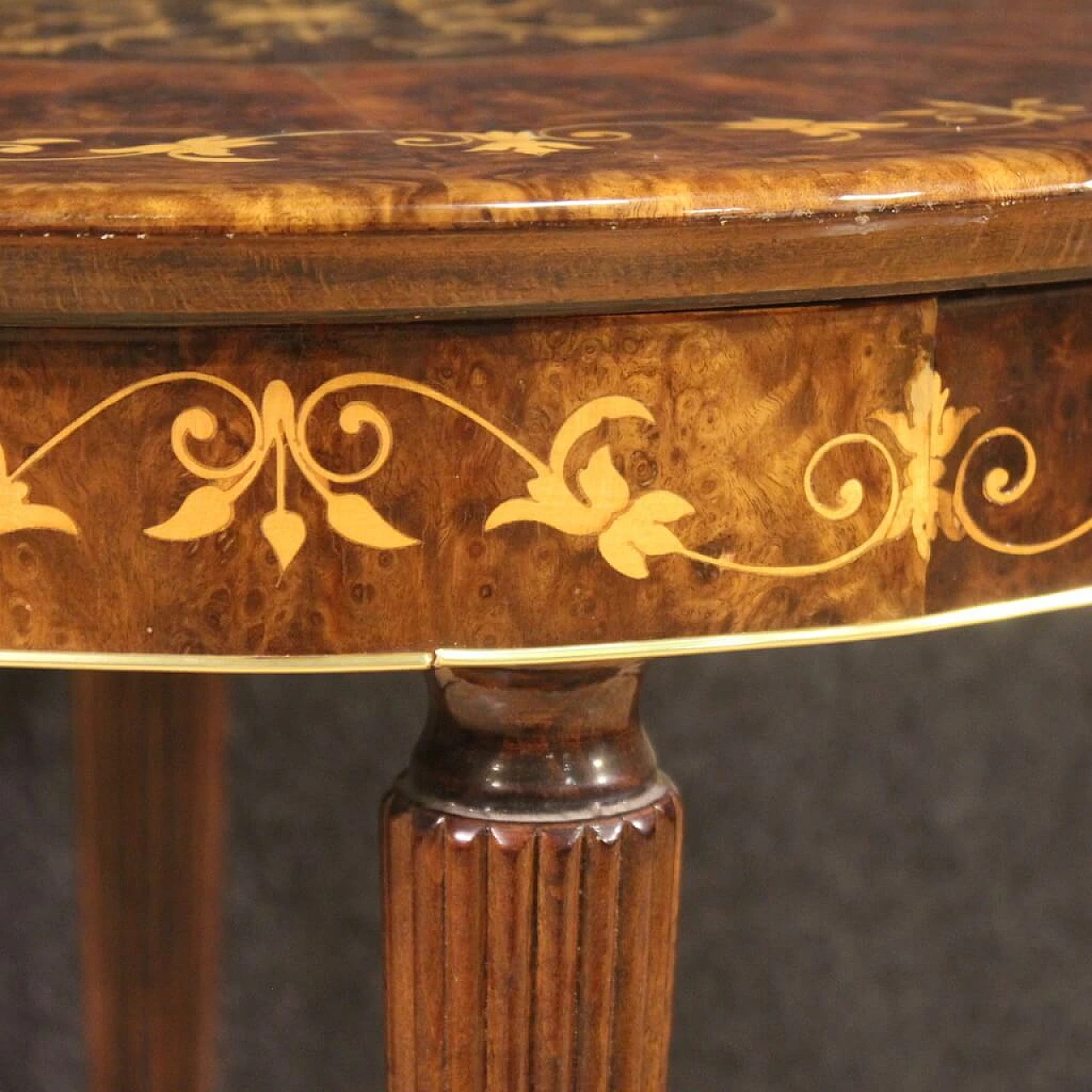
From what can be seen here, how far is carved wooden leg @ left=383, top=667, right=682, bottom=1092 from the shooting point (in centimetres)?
46

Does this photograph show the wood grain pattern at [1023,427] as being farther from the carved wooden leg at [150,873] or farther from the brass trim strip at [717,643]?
the carved wooden leg at [150,873]

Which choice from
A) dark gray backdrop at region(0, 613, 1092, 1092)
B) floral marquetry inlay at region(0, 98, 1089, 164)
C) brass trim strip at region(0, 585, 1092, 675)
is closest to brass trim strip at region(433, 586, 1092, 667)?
brass trim strip at region(0, 585, 1092, 675)

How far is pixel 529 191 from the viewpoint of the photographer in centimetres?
37

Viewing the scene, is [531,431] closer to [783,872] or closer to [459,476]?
[459,476]

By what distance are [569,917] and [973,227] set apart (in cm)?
19

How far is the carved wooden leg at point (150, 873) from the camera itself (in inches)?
34.0

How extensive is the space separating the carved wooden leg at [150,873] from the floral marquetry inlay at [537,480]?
1.47ft

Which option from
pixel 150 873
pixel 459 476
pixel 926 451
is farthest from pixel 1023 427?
pixel 150 873

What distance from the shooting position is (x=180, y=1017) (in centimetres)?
93

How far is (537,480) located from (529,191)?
0.21ft

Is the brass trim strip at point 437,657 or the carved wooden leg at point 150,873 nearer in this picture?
the brass trim strip at point 437,657

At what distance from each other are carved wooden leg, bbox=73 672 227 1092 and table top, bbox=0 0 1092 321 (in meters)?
0.37

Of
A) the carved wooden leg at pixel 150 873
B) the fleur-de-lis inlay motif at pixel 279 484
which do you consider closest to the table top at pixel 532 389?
the fleur-de-lis inlay motif at pixel 279 484

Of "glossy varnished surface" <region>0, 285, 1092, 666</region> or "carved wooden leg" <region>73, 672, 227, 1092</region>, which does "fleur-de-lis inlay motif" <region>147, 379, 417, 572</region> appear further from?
"carved wooden leg" <region>73, 672, 227, 1092</region>
